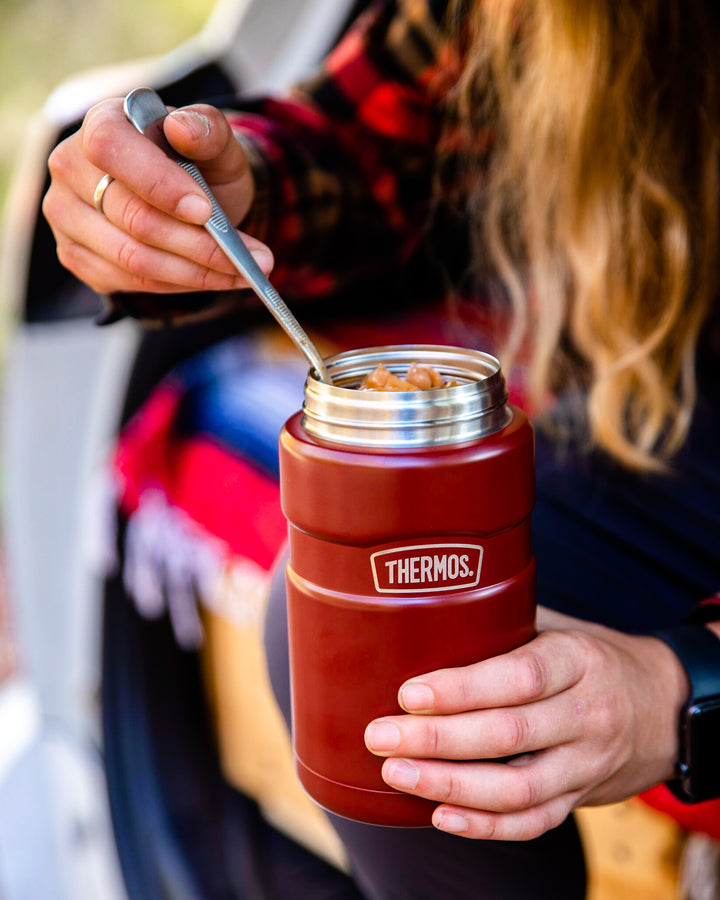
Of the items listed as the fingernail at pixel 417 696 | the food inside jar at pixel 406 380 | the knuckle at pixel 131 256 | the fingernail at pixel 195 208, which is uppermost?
the fingernail at pixel 195 208

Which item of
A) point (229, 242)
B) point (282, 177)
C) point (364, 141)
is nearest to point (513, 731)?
point (229, 242)

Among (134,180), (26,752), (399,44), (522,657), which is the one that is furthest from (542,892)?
(26,752)

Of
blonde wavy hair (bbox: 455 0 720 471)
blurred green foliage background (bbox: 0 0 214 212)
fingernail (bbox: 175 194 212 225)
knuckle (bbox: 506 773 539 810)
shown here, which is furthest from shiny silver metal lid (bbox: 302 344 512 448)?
blurred green foliage background (bbox: 0 0 214 212)

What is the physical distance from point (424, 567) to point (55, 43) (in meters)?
2.61

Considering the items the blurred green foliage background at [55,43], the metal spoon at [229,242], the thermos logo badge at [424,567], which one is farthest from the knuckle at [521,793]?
the blurred green foliage background at [55,43]

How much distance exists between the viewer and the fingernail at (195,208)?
21.8 inches

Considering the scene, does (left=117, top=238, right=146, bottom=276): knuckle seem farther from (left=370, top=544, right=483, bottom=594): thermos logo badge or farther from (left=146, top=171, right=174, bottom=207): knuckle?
(left=370, top=544, right=483, bottom=594): thermos logo badge

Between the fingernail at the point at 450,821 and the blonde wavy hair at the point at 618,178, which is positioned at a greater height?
the blonde wavy hair at the point at 618,178

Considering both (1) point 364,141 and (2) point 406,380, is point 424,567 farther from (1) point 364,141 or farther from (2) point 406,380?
(1) point 364,141

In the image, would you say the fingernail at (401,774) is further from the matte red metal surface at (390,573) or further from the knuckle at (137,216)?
the knuckle at (137,216)

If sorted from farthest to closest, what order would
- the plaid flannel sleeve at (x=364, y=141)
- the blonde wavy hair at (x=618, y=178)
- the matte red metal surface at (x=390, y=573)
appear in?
the plaid flannel sleeve at (x=364, y=141) → the blonde wavy hair at (x=618, y=178) → the matte red metal surface at (x=390, y=573)

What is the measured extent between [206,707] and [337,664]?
897mm

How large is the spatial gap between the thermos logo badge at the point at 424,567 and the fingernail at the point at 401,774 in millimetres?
104

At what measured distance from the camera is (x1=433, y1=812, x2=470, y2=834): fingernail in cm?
56
